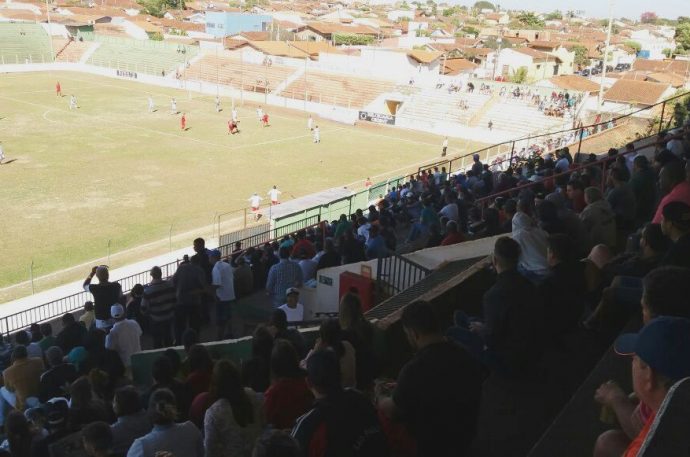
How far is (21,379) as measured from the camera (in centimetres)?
689

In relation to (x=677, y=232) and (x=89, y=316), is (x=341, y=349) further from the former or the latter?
(x=89, y=316)

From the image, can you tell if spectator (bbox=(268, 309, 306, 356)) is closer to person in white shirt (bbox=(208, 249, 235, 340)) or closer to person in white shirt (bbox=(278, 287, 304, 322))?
person in white shirt (bbox=(278, 287, 304, 322))

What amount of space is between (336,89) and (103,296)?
49.3 metres

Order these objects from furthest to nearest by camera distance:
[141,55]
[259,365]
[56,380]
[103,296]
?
1. [141,55]
2. [103,296]
3. [56,380]
4. [259,365]

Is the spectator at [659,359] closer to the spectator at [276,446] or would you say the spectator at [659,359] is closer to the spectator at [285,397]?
the spectator at [276,446]

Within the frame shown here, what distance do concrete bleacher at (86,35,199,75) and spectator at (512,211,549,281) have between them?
219 ft

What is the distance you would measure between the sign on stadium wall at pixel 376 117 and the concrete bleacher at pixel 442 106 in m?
1.66

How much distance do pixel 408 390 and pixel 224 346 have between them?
3397 mm

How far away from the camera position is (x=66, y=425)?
17.9 ft

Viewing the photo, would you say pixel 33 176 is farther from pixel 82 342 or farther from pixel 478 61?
pixel 478 61

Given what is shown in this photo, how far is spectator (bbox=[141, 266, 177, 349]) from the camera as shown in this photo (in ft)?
30.4

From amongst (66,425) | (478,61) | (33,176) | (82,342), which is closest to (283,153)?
(33,176)

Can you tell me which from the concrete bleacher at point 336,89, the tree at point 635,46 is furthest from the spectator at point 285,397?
the tree at point 635,46

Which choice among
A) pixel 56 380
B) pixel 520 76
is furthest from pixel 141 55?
pixel 56 380
